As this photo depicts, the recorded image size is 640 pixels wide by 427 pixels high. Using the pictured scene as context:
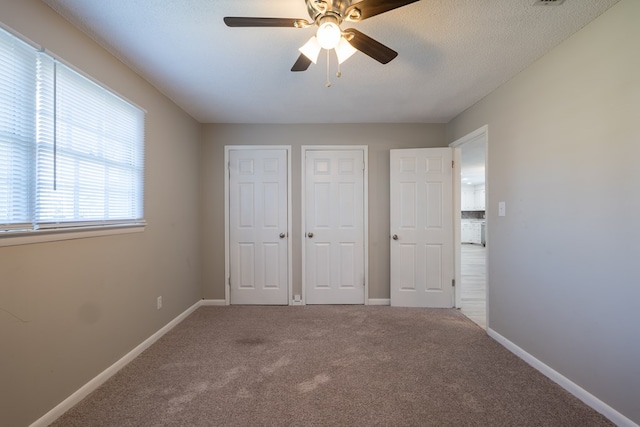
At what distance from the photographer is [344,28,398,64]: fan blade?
4.69 feet

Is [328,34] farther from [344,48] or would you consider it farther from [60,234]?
[60,234]

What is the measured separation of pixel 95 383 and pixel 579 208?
11.6 ft

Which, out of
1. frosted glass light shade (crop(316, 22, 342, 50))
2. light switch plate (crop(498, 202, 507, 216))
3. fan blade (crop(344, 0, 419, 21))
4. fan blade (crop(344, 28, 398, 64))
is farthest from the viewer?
light switch plate (crop(498, 202, 507, 216))

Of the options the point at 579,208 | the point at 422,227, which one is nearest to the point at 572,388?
the point at 579,208

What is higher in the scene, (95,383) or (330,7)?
(330,7)

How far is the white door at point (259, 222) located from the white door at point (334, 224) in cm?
35

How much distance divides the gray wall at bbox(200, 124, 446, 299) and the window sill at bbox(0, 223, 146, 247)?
1.37m

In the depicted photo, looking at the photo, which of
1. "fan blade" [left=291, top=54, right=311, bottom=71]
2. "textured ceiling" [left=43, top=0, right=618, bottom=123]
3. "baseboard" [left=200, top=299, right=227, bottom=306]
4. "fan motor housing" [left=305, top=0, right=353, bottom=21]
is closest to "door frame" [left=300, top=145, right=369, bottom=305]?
"textured ceiling" [left=43, top=0, right=618, bottom=123]

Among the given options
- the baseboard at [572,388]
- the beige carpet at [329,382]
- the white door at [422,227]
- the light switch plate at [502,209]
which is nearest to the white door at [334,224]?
the white door at [422,227]

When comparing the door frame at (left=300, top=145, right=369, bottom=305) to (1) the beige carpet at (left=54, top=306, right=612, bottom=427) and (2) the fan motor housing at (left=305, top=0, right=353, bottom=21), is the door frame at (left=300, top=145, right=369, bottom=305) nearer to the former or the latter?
(1) the beige carpet at (left=54, top=306, right=612, bottom=427)

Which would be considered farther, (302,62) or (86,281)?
(86,281)

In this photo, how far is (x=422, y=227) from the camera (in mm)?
3475

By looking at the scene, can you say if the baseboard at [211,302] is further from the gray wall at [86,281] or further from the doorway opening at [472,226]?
the doorway opening at [472,226]

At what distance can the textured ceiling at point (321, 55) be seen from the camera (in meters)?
1.60
